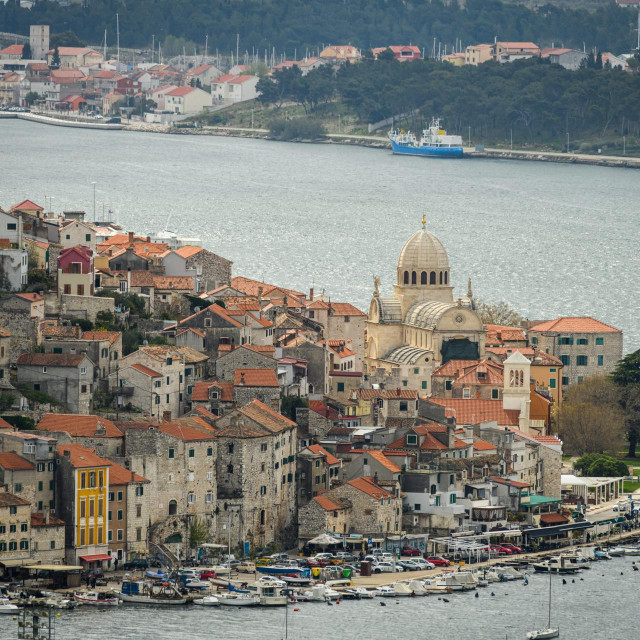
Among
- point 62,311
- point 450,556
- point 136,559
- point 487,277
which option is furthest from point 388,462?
point 487,277

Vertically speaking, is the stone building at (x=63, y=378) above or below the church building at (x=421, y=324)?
below

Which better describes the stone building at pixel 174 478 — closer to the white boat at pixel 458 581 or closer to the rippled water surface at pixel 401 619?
the rippled water surface at pixel 401 619

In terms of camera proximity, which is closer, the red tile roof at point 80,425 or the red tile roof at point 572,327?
the red tile roof at point 80,425

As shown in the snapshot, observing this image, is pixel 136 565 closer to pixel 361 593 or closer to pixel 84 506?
Result: pixel 84 506

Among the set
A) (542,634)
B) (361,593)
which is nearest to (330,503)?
(361,593)

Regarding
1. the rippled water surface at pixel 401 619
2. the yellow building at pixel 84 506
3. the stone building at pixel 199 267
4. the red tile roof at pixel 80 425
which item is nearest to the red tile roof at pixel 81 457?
the yellow building at pixel 84 506

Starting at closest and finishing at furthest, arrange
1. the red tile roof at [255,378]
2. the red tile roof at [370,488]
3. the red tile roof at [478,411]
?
the red tile roof at [370,488]
the red tile roof at [255,378]
the red tile roof at [478,411]

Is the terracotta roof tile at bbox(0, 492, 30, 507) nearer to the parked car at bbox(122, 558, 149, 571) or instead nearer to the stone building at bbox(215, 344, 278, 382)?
the parked car at bbox(122, 558, 149, 571)
